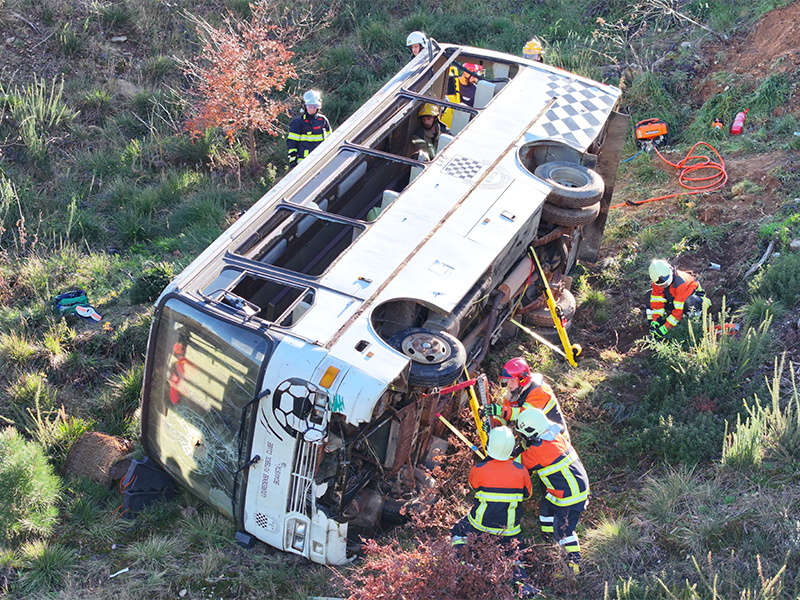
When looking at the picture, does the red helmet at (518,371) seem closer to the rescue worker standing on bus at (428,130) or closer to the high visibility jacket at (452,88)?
the rescue worker standing on bus at (428,130)

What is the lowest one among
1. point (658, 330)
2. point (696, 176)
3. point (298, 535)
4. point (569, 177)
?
point (298, 535)

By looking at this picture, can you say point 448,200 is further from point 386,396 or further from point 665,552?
point 665,552

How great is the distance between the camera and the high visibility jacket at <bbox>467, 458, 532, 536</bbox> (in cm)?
522

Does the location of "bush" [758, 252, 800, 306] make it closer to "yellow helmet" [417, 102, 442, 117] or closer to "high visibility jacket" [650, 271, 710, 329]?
"high visibility jacket" [650, 271, 710, 329]

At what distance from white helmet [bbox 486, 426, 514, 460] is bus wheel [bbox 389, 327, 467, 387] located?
0.45 metres

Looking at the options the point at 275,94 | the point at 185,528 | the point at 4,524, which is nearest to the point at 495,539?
the point at 185,528

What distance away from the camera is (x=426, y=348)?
5359 millimetres

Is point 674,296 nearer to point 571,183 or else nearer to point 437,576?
point 571,183

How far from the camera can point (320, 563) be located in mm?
5398

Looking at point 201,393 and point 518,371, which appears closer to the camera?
point 201,393

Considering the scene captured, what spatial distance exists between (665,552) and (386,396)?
2.07 metres

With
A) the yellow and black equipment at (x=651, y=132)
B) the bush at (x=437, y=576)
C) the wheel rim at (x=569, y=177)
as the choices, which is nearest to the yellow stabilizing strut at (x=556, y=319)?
the wheel rim at (x=569, y=177)

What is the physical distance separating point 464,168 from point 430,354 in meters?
2.02

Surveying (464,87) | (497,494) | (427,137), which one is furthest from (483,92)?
(497,494)
